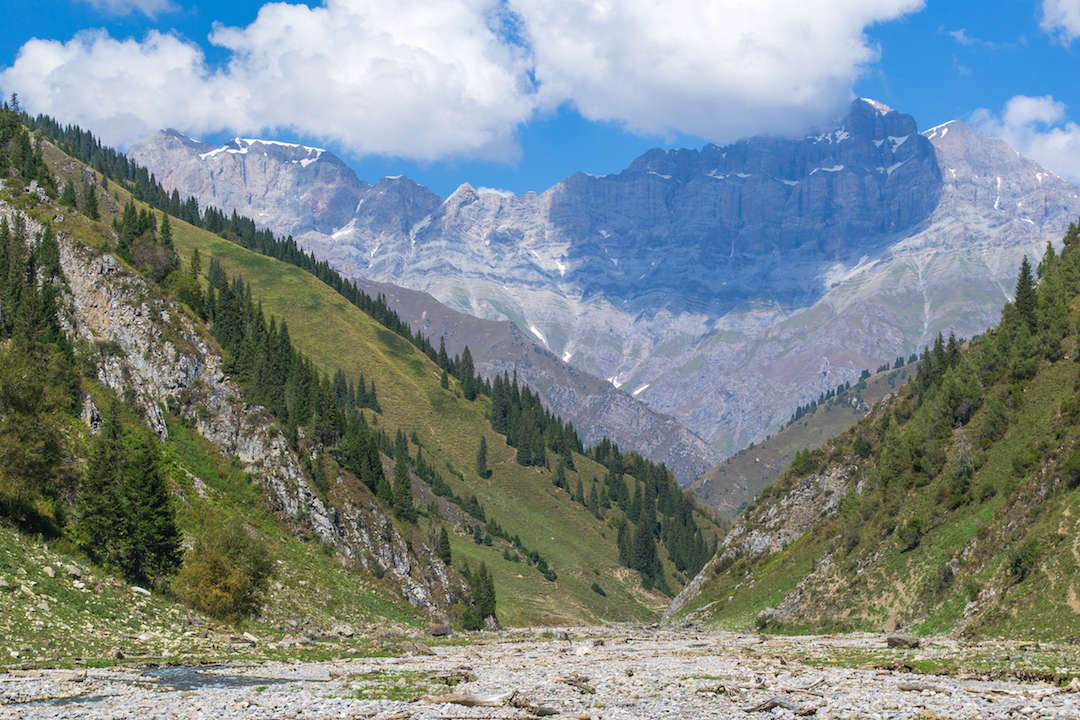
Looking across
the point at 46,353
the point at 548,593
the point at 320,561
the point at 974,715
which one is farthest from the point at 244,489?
the point at 548,593

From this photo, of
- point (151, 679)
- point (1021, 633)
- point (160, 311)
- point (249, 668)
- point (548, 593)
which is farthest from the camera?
point (548, 593)

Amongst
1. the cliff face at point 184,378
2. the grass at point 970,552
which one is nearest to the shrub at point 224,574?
the cliff face at point 184,378

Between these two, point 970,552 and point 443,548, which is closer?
point 970,552

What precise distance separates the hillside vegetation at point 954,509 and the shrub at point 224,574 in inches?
1720

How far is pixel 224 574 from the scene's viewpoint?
178 feet

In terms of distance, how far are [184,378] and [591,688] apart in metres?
64.8

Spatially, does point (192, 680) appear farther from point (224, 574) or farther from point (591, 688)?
point (224, 574)

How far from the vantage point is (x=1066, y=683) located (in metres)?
30.4

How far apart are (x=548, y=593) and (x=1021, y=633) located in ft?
365

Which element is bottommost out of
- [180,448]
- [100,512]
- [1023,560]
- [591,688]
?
[591,688]

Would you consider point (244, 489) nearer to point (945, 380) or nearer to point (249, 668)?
point (249, 668)

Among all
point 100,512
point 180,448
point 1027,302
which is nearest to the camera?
point 100,512

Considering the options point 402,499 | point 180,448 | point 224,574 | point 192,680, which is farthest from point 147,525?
point 402,499

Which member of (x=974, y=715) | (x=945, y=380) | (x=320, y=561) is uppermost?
(x=945, y=380)
